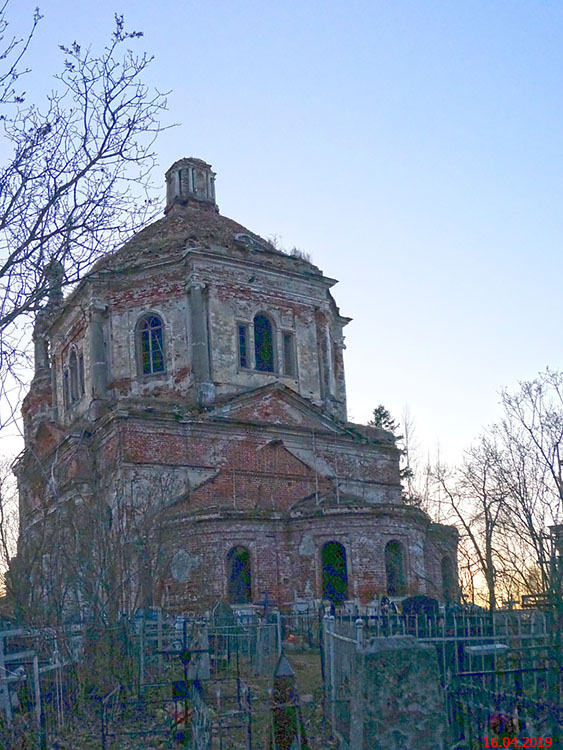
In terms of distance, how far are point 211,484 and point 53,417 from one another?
8820mm

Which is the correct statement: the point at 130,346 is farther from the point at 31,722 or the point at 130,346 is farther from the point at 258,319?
the point at 31,722

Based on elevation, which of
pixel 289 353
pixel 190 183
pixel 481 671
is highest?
pixel 190 183

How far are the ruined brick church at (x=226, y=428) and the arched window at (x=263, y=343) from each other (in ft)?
0.22

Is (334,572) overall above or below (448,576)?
above

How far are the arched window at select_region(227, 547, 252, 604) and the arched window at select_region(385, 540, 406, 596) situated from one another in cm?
384

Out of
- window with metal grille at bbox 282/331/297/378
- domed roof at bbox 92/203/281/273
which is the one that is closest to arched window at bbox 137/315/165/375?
domed roof at bbox 92/203/281/273

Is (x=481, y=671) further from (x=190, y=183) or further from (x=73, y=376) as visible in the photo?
(x=190, y=183)

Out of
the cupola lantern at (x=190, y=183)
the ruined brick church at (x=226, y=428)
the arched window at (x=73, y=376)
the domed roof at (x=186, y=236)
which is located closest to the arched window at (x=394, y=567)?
the ruined brick church at (x=226, y=428)

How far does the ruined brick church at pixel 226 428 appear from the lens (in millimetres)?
24766

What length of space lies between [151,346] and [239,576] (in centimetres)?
838

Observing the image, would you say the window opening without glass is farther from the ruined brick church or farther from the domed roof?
the domed roof

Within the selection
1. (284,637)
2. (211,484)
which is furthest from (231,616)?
(211,484)

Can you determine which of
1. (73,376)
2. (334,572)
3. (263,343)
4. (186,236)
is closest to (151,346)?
(263,343)

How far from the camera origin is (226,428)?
90.6ft
